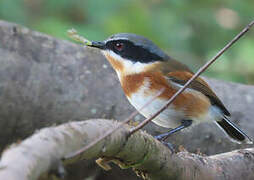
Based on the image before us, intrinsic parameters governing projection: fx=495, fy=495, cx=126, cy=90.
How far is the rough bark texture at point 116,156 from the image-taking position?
64.5 inches

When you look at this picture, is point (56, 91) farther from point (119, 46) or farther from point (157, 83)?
point (157, 83)

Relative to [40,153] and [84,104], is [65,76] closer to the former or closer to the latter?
[84,104]

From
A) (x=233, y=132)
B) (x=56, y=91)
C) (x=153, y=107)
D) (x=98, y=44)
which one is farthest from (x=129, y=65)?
(x=56, y=91)

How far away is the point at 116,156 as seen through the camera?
2543mm

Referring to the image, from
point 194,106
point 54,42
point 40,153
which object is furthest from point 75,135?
point 54,42

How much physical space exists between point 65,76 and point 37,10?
2.02 metres

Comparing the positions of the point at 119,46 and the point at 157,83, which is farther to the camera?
the point at 119,46

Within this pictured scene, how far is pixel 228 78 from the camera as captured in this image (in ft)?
20.5

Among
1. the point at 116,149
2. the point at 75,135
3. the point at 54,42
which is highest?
the point at 75,135

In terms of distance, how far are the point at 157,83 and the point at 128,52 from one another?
0.37 metres

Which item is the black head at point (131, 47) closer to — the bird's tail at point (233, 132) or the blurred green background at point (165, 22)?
the bird's tail at point (233, 132)

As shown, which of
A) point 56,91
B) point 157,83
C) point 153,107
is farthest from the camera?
point 56,91

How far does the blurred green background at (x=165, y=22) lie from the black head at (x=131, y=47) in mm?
1751

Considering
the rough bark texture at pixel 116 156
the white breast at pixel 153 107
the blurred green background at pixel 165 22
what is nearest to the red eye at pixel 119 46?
the white breast at pixel 153 107
